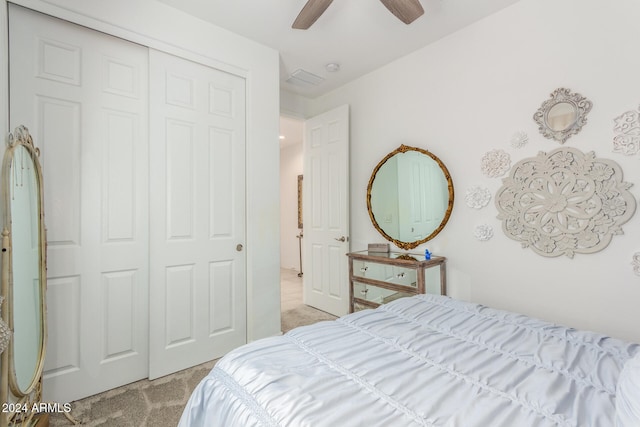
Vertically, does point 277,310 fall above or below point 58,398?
above

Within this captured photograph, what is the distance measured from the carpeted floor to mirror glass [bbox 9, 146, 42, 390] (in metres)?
0.40

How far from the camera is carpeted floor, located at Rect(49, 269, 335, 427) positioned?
171 cm

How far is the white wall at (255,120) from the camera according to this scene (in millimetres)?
2215

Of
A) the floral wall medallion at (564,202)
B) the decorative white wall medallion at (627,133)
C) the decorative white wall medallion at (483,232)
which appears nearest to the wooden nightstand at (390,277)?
the decorative white wall medallion at (483,232)

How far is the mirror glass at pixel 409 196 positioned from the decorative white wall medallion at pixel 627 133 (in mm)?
1028

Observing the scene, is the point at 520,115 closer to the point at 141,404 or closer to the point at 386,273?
the point at 386,273

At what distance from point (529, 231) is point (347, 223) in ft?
5.51

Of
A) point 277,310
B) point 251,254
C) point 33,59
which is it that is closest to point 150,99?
point 33,59

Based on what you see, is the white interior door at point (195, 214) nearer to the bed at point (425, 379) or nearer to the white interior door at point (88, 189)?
the white interior door at point (88, 189)

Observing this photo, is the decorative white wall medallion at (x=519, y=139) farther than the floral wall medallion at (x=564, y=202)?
Yes

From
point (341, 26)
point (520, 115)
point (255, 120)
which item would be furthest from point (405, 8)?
point (255, 120)

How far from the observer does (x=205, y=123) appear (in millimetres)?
2391

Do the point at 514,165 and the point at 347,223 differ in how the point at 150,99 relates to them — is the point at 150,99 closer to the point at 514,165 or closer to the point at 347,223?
the point at 347,223

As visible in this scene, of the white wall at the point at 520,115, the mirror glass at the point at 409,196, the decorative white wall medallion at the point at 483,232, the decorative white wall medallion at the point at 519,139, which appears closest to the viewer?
the white wall at the point at 520,115
